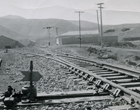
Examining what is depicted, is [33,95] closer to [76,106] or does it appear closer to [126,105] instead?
[76,106]

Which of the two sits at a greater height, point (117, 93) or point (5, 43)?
point (5, 43)

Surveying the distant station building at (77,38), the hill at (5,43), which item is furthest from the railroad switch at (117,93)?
the distant station building at (77,38)

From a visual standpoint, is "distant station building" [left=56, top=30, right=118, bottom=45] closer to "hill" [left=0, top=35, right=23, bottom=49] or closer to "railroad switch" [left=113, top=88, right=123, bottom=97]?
"hill" [left=0, top=35, right=23, bottom=49]

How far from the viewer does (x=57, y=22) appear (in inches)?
7835

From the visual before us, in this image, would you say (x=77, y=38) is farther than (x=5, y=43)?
Yes

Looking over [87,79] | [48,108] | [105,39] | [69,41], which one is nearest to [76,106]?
[48,108]

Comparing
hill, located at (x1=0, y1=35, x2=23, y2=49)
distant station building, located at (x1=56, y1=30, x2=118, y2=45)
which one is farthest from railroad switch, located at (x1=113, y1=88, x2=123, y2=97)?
distant station building, located at (x1=56, y1=30, x2=118, y2=45)

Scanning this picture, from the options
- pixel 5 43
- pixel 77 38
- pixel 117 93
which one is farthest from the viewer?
pixel 77 38

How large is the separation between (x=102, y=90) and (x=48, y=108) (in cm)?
198

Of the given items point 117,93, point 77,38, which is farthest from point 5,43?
point 117,93

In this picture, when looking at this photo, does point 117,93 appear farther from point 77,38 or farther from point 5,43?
point 77,38

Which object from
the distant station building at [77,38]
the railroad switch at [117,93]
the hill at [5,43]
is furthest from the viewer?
the distant station building at [77,38]

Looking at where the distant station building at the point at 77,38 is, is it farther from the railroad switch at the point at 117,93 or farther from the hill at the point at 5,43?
Result: the railroad switch at the point at 117,93

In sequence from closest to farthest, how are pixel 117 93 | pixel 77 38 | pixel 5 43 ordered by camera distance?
pixel 117 93
pixel 5 43
pixel 77 38
